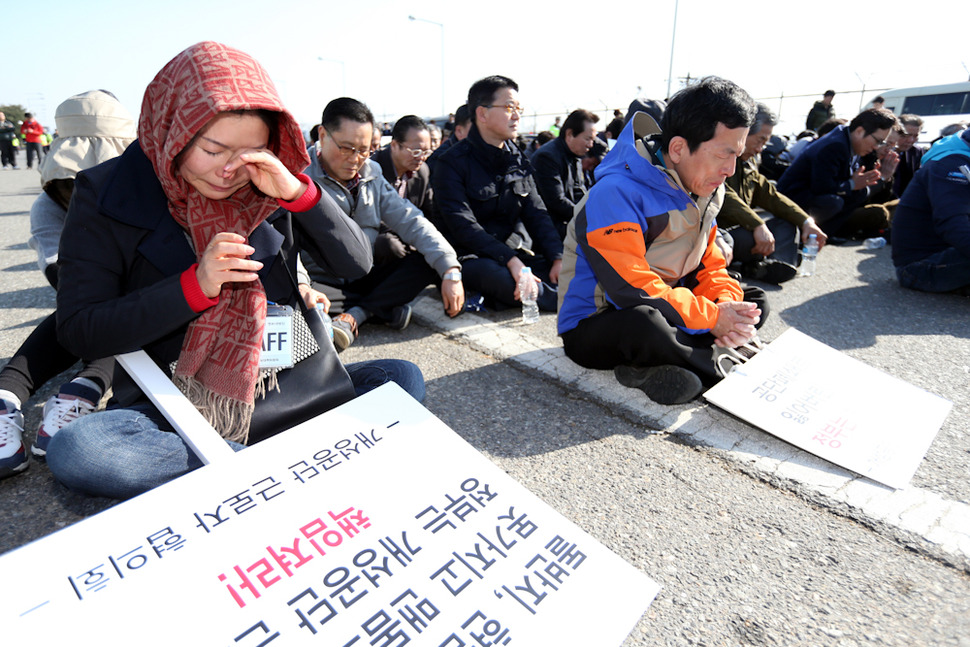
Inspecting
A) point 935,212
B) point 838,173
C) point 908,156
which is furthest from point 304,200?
point 908,156

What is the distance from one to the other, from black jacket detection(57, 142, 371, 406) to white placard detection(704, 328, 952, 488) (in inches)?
76.1

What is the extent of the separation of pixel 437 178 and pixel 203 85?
263cm

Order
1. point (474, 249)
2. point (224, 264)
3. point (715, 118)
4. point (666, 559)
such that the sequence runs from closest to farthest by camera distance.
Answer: point (224, 264) → point (666, 559) → point (715, 118) → point (474, 249)

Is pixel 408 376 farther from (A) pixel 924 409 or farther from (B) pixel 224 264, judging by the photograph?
(A) pixel 924 409

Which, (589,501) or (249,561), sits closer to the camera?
(249,561)

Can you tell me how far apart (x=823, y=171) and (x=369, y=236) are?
16.0 feet

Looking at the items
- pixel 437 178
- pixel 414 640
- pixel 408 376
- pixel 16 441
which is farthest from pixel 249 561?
pixel 437 178

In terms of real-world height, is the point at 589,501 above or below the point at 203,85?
below

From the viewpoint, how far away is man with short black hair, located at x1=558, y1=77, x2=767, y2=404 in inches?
95.0

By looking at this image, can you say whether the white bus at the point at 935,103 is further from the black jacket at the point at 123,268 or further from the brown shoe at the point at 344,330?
the black jacket at the point at 123,268

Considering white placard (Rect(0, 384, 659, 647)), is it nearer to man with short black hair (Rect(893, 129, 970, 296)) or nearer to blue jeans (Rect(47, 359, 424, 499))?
blue jeans (Rect(47, 359, 424, 499))

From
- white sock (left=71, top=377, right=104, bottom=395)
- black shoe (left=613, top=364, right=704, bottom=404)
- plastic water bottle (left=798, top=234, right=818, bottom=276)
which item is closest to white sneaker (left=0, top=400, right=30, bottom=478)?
white sock (left=71, top=377, right=104, bottom=395)

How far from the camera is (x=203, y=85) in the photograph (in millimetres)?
1465

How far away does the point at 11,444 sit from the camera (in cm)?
199
